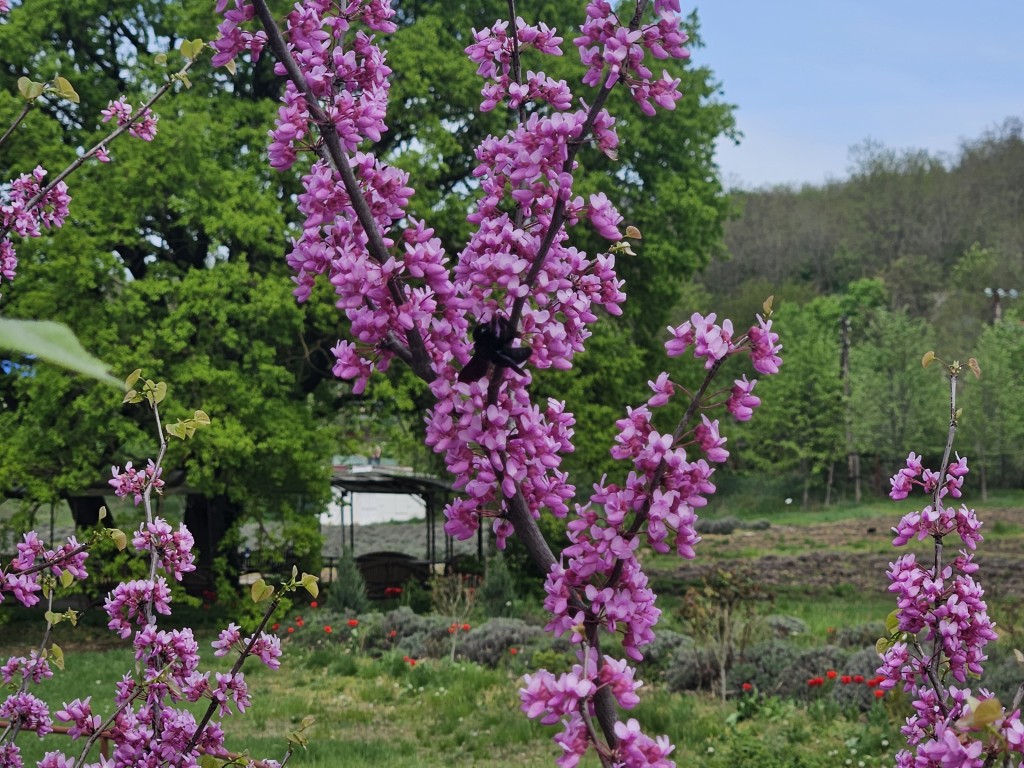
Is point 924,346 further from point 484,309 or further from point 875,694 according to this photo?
point 484,309

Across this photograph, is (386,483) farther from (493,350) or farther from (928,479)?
(493,350)

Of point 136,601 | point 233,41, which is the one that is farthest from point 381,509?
point 233,41

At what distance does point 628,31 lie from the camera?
1.80 m

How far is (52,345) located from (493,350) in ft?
3.93

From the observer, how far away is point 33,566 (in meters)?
2.65

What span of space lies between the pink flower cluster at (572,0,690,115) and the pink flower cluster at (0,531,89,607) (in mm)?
1697

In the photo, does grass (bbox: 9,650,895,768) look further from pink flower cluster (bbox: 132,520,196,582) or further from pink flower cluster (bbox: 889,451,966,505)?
pink flower cluster (bbox: 889,451,966,505)

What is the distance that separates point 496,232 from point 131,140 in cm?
1534

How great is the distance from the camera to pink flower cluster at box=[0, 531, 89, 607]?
2.60 meters

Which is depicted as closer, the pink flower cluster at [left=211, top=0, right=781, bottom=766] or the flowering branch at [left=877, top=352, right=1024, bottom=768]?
the pink flower cluster at [left=211, top=0, right=781, bottom=766]

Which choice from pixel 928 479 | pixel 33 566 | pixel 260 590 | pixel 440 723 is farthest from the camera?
pixel 440 723

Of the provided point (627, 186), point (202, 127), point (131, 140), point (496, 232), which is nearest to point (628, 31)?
point (496, 232)

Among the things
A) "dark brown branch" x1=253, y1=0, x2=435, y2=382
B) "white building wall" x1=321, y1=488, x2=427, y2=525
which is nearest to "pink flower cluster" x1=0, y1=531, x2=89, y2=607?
"dark brown branch" x1=253, y1=0, x2=435, y2=382

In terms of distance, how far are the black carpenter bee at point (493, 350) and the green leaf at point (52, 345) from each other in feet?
3.77
